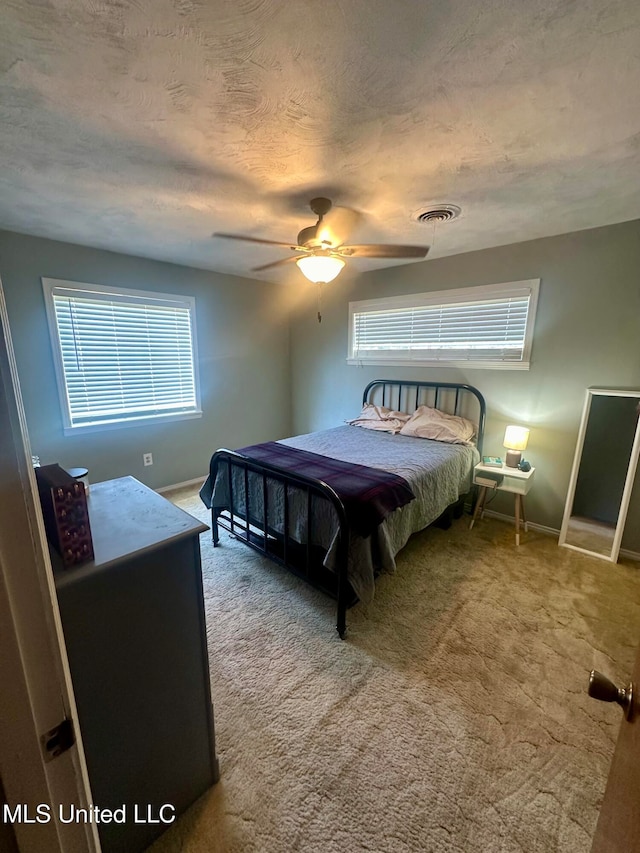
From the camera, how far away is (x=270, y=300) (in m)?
4.44

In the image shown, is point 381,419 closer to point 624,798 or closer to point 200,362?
point 200,362

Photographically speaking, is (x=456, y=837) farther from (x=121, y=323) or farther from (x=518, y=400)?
(x=121, y=323)

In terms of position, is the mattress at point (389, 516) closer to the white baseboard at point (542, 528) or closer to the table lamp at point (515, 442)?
the table lamp at point (515, 442)

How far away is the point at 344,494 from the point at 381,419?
1.84m

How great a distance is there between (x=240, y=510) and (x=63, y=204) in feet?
7.52

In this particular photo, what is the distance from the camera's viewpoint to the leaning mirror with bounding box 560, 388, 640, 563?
2.55 m

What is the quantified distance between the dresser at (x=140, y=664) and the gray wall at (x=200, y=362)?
2.40 meters

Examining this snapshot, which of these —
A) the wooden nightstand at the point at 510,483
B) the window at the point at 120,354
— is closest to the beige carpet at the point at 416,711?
the wooden nightstand at the point at 510,483

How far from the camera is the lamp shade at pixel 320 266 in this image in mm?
2082

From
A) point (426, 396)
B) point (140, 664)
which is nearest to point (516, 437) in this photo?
point (426, 396)

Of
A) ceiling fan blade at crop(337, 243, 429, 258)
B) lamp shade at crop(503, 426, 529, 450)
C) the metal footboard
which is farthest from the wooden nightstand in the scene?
ceiling fan blade at crop(337, 243, 429, 258)

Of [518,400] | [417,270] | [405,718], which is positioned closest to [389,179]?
[417,270]

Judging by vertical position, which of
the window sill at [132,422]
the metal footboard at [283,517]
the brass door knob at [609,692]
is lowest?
the metal footboard at [283,517]

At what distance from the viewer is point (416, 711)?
Result: 5.00ft
